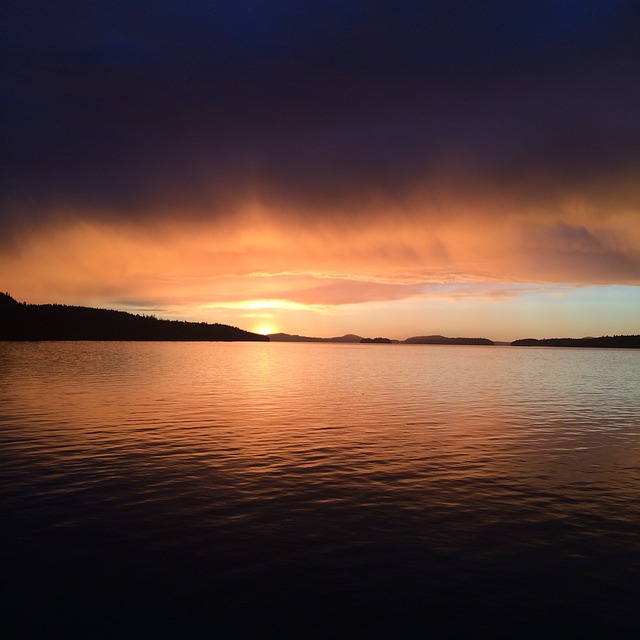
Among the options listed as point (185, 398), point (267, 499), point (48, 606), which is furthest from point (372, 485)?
point (185, 398)

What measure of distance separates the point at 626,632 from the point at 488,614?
3.04m

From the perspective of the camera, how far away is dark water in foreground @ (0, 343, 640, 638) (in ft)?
38.8

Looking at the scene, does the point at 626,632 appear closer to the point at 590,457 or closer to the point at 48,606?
the point at 48,606

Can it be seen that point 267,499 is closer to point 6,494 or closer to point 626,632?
point 6,494

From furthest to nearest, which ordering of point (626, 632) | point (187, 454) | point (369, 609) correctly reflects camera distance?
point (187, 454) < point (369, 609) < point (626, 632)

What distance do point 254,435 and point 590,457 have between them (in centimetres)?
2164

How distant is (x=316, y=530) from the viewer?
55.5 ft

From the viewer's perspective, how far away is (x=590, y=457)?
96.3ft

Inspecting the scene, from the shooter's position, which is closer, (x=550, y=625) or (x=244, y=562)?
(x=550, y=625)

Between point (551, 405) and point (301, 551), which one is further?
point (551, 405)

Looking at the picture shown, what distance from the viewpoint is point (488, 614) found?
39.3 feet

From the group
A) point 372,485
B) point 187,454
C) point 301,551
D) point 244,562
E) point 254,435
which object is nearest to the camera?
point 244,562

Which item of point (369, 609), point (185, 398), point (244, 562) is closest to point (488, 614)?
point (369, 609)

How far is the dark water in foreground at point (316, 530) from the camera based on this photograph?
1182 cm
